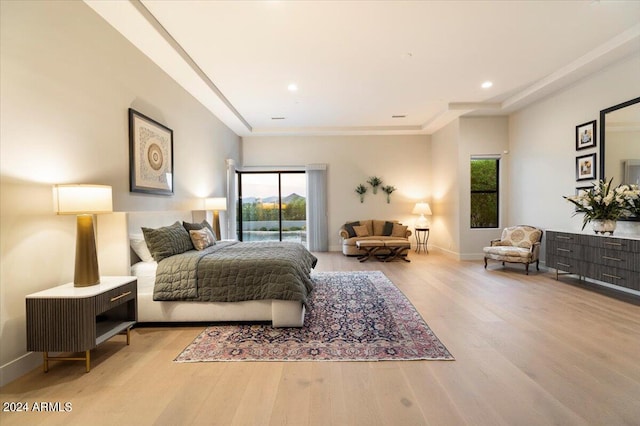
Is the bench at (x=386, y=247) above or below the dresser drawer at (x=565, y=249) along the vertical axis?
below

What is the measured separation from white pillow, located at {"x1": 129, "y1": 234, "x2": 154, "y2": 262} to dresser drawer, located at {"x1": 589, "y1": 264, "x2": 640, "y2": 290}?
5.33 metres

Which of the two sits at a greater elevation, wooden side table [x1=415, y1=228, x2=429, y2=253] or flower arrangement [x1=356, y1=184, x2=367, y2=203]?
flower arrangement [x1=356, y1=184, x2=367, y2=203]

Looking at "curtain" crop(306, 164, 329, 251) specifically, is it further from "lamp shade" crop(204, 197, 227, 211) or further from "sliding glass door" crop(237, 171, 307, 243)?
"lamp shade" crop(204, 197, 227, 211)

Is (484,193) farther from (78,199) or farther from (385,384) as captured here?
(78,199)

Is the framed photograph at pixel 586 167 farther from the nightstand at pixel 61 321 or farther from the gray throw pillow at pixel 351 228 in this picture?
the nightstand at pixel 61 321

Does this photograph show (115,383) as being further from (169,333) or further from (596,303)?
(596,303)

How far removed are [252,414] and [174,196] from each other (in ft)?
11.3

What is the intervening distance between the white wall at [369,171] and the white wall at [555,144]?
6.94ft

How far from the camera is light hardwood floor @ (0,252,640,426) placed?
168 cm

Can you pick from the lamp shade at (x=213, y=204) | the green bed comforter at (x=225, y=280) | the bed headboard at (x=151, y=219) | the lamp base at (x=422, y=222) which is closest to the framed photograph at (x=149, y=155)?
the bed headboard at (x=151, y=219)

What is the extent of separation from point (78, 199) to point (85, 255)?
445 mm

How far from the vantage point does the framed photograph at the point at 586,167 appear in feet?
14.3

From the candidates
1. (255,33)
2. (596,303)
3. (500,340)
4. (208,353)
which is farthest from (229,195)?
(596,303)

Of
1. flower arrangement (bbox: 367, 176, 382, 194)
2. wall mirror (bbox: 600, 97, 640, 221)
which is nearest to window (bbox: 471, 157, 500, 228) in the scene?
flower arrangement (bbox: 367, 176, 382, 194)
